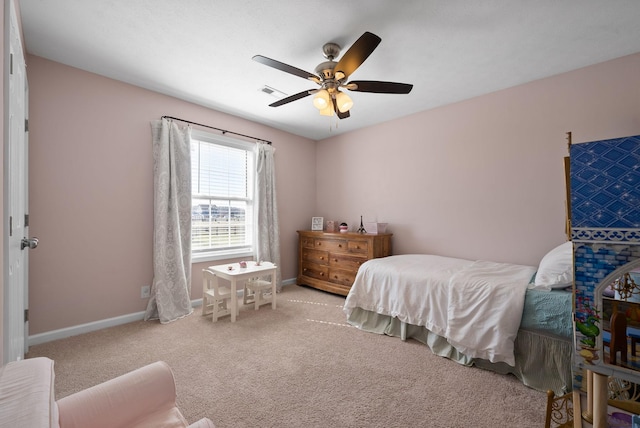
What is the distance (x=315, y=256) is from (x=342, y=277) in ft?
2.06

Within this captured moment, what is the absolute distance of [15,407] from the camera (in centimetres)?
58

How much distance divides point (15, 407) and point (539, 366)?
2.69m

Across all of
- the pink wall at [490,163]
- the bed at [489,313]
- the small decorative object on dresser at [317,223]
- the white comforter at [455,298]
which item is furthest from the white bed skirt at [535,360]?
the small decorative object on dresser at [317,223]

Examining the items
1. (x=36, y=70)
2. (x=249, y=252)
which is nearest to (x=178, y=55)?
(x=36, y=70)

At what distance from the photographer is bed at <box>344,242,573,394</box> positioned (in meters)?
1.87

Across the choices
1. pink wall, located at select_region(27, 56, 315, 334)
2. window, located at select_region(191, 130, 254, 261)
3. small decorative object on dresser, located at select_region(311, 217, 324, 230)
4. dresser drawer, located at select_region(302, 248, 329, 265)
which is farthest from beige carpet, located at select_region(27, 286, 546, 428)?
small decorative object on dresser, located at select_region(311, 217, 324, 230)

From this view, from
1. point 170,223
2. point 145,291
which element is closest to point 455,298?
point 170,223

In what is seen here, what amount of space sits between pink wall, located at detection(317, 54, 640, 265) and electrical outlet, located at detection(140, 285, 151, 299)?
308 centimetres

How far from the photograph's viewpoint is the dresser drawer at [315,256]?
4148mm

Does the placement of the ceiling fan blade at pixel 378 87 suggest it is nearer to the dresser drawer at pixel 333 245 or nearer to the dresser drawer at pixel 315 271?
the dresser drawer at pixel 333 245

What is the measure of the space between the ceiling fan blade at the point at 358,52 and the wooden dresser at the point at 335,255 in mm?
2147

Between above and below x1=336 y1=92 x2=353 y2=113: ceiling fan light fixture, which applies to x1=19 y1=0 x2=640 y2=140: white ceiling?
above

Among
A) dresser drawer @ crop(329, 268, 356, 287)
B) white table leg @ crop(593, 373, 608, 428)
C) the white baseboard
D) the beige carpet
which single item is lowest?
the beige carpet

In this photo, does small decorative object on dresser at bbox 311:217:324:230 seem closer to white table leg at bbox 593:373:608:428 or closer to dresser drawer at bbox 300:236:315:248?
dresser drawer at bbox 300:236:315:248
